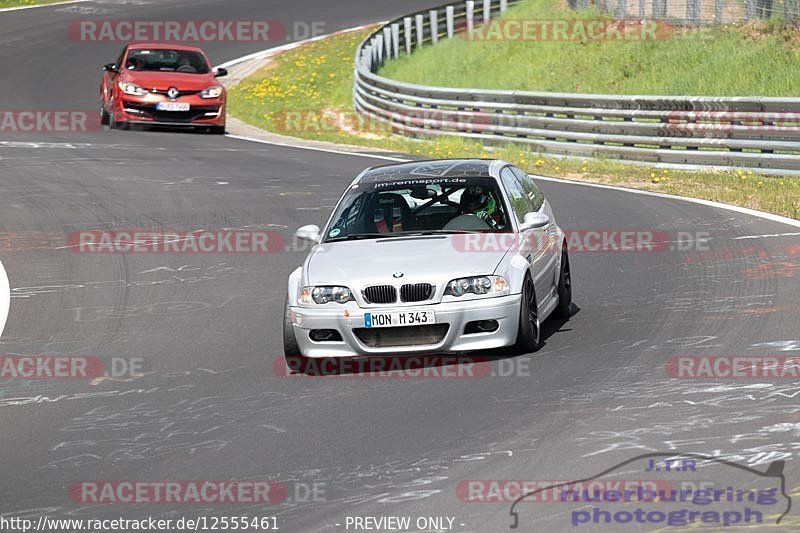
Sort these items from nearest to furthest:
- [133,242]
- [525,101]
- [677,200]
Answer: [133,242], [677,200], [525,101]

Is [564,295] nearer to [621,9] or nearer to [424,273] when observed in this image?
[424,273]

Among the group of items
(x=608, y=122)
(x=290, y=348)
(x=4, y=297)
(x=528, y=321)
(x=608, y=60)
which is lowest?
(x=608, y=60)

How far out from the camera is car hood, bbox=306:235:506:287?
9.81m

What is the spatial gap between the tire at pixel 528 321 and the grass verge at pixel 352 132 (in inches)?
282

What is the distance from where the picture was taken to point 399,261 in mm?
10000

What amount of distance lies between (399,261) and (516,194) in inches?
70.5

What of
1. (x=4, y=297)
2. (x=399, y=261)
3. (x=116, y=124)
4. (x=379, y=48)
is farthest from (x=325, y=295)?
(x=379, y=48)

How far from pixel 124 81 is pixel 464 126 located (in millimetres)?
6387

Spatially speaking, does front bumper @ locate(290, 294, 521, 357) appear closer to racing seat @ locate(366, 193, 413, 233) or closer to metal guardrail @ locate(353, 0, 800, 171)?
racing seat @ locate(366, 193, 413, 233)

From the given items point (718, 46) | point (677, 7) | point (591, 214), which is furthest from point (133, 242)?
point (677, 7)

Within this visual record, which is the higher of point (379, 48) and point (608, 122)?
point (608, 122)

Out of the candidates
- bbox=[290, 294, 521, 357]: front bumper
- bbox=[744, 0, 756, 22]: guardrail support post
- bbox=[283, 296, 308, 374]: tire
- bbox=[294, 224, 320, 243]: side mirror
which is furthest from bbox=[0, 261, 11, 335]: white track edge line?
bbox=[744, 0, 756, 22]: guardrail support post

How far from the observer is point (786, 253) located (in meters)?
13.9

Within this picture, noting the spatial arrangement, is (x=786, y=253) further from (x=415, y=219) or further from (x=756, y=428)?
(x=756, y=428)
